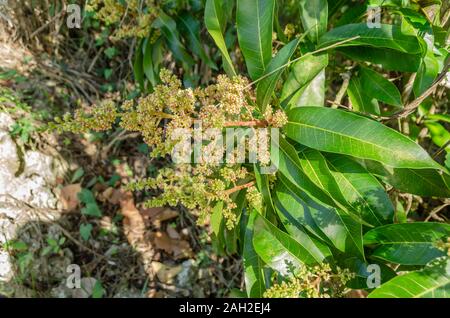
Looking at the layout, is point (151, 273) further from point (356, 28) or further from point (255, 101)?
point (356, 28)

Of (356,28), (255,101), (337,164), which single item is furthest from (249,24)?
(337,164)

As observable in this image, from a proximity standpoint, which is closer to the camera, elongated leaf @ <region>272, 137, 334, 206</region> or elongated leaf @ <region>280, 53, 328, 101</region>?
elongated leaf @ <region>272, 137, 334, 206</region>

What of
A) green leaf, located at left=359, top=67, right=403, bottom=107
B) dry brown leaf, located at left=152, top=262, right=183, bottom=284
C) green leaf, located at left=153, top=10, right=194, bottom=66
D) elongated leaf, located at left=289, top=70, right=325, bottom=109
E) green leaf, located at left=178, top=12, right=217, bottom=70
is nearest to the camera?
elongated leaf, located at left=289, top=70, right=325, bottom=109

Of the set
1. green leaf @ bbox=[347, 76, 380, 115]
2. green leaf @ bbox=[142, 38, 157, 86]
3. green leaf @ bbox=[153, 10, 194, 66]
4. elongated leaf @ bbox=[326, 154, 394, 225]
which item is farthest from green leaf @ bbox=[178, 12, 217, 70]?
elongated leaf @ bbox=[326, 154, 394, 225]

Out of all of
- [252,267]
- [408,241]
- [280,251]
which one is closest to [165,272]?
[252,267]

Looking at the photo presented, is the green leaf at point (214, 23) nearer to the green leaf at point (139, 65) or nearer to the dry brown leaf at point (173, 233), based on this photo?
the green leaf at point (139, 65)

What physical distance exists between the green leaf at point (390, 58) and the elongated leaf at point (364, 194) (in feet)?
1.36

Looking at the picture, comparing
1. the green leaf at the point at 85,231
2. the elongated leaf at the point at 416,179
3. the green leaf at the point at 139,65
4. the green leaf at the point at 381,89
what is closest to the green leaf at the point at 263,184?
the elongated leaf at the point at 416,179

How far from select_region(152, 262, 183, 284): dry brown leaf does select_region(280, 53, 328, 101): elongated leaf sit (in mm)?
1545

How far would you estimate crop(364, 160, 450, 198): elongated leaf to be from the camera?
1392mm

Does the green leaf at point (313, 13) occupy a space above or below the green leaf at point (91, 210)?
above

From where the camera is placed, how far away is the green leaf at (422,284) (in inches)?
41.8

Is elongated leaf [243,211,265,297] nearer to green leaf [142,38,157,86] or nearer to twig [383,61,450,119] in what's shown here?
twig [383,61,450,119]

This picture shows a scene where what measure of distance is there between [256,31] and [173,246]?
1676mm
